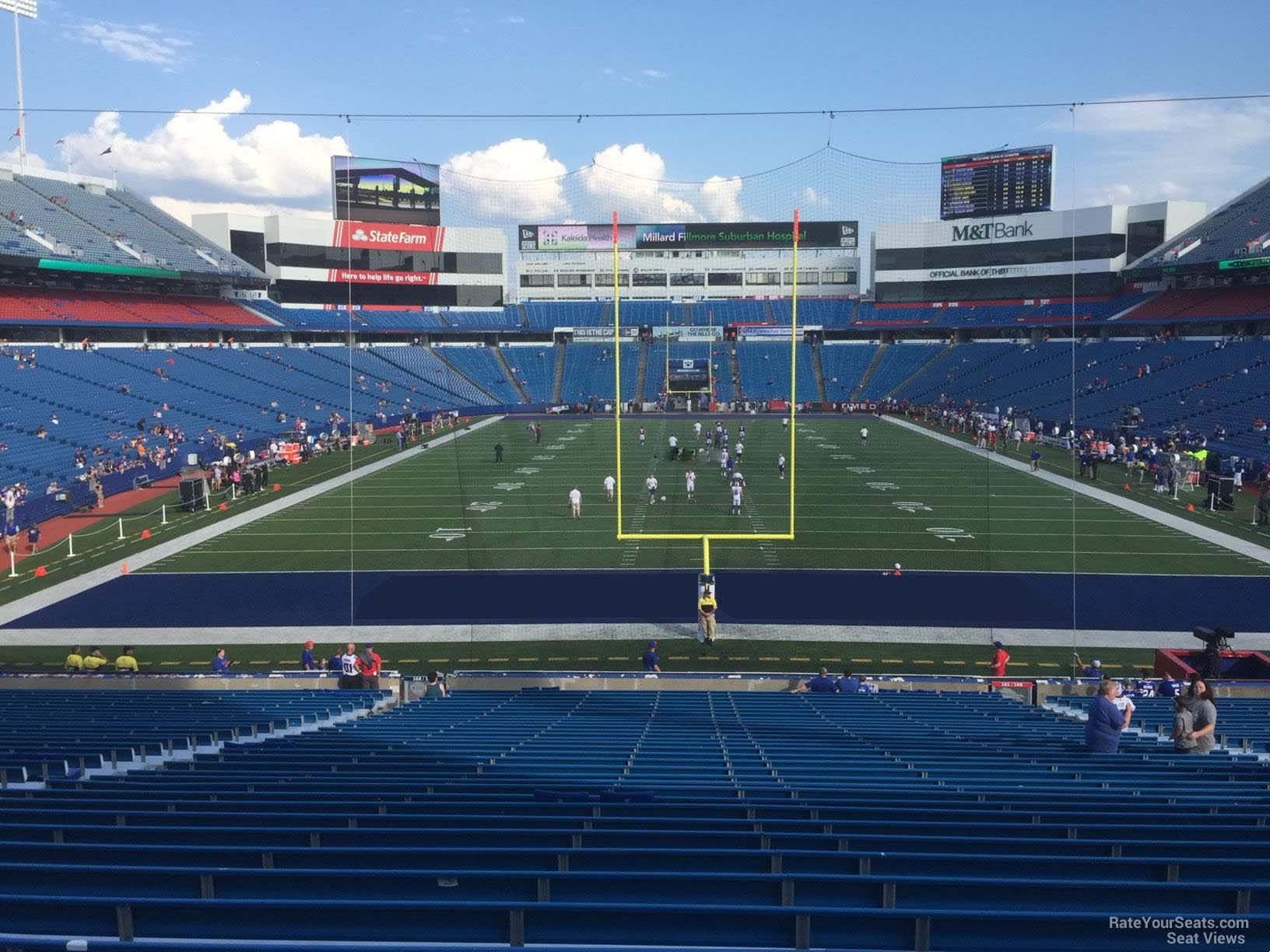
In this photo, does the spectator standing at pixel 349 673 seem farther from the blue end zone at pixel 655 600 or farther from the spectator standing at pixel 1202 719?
the spectator standing at pixel 1202 719

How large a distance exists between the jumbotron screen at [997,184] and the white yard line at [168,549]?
4680cm

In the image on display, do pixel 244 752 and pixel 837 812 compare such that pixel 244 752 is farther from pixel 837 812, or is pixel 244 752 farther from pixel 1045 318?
pixel 1045 318

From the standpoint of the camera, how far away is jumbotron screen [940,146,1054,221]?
2354 inches

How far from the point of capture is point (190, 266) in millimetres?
49250

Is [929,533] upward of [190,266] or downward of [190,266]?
downward

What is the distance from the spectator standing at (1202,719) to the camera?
21.4 feet

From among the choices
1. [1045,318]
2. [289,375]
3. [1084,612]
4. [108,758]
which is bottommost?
[1084,612]

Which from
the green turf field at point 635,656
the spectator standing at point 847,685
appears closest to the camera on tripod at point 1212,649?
the green turf field at point 635,656

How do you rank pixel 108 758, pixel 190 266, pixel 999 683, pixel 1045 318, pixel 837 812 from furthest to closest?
pixel 1045 318 < pixel 190 266 < pixel 999 683 < pixel 108 758 < pixel 837 812

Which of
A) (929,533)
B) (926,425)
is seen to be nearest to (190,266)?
(926,425)

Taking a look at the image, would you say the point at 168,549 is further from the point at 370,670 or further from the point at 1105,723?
the point at 1105,723

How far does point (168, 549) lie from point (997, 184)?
58.0 metres

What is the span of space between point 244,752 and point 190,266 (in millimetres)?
49301

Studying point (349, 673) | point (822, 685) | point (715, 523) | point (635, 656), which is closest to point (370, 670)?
point (349, 673)
